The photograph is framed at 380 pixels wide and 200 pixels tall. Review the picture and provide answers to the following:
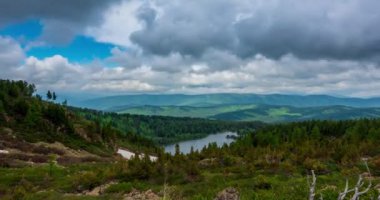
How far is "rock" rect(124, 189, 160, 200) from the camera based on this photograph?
1040 inches

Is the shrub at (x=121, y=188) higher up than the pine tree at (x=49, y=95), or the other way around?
the pine tree at (x=49, y=95)

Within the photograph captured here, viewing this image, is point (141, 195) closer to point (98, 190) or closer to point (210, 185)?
point (210, 185)

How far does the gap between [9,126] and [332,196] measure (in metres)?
91.3

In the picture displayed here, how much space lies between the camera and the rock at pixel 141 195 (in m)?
26.4

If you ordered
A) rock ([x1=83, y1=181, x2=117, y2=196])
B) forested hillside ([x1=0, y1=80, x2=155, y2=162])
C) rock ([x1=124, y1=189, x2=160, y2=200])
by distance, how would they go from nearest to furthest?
rock ([x1=124, y1=189, x2=160, y2=200]) < rock ([x1=83, y1=181, x2=117, y2=196]) < forested hillside ([x1=0, y1=80, x2=155, y2=162])

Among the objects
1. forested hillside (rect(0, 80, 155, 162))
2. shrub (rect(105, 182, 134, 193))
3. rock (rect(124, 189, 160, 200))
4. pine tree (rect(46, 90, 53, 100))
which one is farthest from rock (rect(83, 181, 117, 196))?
pine tree (rect(46, 90, 53, 100))

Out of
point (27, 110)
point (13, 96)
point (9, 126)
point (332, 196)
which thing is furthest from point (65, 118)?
point (332, 196)

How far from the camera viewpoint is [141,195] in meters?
27.5

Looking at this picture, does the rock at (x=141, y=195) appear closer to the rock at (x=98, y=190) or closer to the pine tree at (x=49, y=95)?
the rock at (x=98, y=190)

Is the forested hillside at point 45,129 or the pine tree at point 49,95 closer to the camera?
the forested hillside at point 45,129

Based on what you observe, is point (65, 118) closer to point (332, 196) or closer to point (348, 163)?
point (348, 163)

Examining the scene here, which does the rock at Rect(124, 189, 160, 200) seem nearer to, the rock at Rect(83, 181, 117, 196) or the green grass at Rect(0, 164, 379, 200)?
the green grass at Rect(0, 164, 379, 200)

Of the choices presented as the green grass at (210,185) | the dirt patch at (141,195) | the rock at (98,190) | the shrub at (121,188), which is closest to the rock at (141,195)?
the dirt patch at (141,195)

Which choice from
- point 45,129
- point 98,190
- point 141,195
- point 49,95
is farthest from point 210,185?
point 49,95
